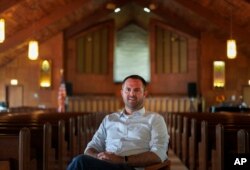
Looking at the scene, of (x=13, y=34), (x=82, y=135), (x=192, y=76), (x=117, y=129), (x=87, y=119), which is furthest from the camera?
(x=192, y=76)

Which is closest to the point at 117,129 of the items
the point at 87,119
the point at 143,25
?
the point at 87,119

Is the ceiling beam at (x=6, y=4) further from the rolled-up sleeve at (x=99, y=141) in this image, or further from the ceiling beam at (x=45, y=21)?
the rolled-up sleeve at (x=99, y=141)

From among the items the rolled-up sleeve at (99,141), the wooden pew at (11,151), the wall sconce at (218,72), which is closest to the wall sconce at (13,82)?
the wall sconce at (218,72)

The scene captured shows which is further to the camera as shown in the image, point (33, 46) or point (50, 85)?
point (50, 85)

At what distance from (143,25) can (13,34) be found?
566 cm

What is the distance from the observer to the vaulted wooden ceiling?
11.4 meters

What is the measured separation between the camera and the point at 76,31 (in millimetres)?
14898

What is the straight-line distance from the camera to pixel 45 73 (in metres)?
14.7

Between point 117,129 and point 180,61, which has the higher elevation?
point 180,61

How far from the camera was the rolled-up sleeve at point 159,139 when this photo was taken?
3090 mm

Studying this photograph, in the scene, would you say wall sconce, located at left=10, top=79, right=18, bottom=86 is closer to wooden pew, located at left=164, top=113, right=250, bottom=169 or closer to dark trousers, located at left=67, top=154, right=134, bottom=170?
wooden pew, located at left=164, top=113, right=250, bottom=169

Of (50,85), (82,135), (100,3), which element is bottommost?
(82,135)

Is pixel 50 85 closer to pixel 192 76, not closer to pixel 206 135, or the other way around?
pixel 192 76

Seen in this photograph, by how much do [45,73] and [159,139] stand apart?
39.3 ft
